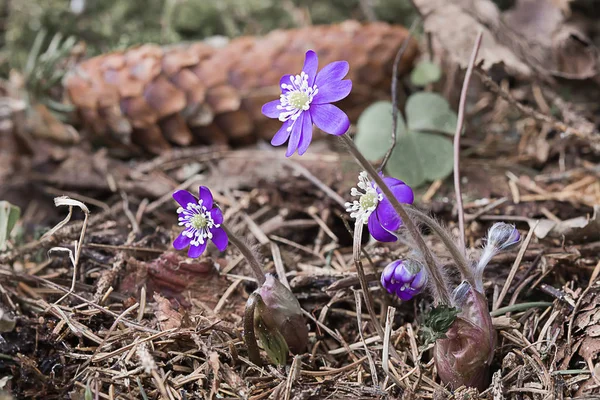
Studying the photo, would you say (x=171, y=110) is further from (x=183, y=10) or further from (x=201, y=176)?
(x=183, y=10)

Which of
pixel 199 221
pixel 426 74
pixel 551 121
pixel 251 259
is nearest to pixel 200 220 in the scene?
pixel 199 221

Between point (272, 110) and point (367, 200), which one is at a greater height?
point (272, 110)

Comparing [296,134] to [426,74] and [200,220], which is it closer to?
[200,220]

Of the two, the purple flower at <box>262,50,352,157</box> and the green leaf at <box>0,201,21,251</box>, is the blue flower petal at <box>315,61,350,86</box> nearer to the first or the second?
the purple flower at <box>262,50,352,157</box>

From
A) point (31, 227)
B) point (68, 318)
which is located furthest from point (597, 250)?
point (31, 227)

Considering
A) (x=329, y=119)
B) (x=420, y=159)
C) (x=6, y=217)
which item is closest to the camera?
(x=329, y=119)

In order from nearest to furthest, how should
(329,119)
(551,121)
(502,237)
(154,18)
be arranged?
(329,119), (502,237), (551,121), (154,18)

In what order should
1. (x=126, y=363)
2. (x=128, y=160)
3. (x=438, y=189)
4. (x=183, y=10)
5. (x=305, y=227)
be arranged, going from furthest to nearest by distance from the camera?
(x=183, y=10) < (x=128, y=160) < (x=438, y=189) < (x=305, y=227) < (x=126, y=363)

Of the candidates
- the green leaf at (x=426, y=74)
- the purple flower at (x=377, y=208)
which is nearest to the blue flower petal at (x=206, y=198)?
the purple flower at (x=377, y=208)
